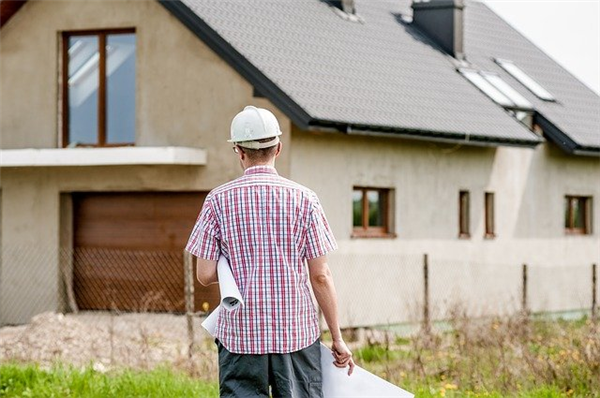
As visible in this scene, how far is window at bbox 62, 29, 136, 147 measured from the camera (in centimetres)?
1900

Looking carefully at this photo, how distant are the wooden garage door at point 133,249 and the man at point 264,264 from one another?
40.5ft

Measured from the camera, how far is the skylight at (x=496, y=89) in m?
22.6

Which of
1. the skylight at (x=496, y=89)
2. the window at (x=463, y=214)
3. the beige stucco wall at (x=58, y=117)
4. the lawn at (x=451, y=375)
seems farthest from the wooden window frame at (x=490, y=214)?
the lawn at (x=451, y=375)

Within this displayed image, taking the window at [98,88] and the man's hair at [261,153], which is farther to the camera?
the window at [98,88]

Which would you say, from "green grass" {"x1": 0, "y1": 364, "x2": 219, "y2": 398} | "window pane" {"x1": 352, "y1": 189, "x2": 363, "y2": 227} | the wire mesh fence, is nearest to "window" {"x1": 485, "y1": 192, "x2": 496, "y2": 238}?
the wire mesh fence

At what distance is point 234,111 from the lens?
1814 cm

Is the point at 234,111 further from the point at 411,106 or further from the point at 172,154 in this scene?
the point at 411,106

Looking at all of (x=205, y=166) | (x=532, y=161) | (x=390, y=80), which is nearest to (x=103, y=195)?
(x=205, y=166)

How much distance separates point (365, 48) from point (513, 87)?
418 cm

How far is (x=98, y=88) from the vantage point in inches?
758

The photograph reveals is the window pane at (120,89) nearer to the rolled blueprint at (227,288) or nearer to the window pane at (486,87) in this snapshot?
the window pane at (486,87)

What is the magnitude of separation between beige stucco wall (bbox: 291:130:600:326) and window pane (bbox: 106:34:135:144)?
260cm

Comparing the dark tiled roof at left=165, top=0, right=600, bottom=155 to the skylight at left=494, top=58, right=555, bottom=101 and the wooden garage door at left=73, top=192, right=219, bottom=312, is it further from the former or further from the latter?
the wooden garage door at left=73, top=192, right=219, bottom=312

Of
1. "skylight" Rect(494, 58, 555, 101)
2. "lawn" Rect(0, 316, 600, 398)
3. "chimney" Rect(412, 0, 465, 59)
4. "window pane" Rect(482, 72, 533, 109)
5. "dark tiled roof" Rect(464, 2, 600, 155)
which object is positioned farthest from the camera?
"skylight" Rect(494, 58, 555, 101)
